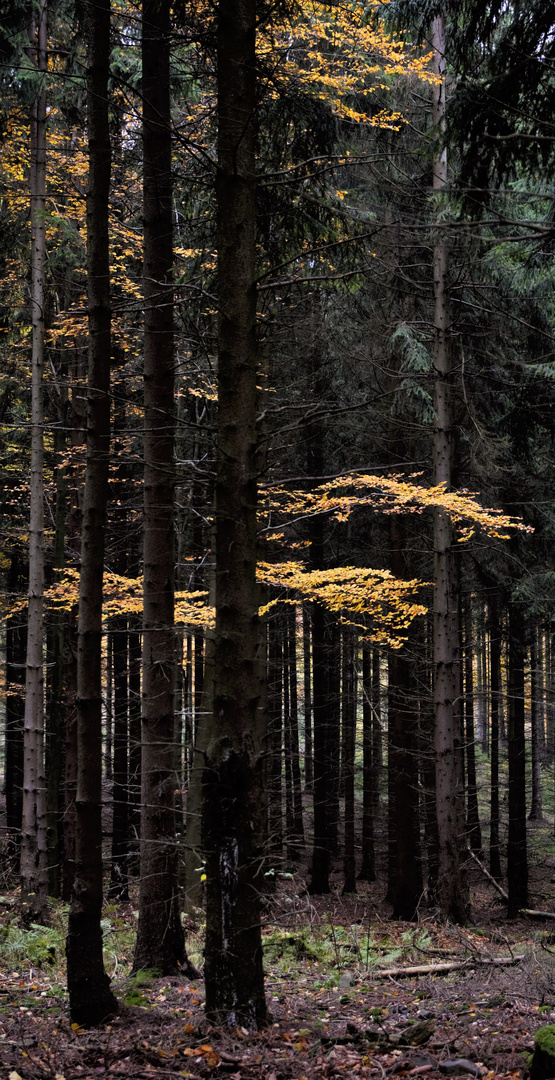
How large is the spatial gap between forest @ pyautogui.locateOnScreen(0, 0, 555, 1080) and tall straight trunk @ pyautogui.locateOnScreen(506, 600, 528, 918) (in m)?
0.08

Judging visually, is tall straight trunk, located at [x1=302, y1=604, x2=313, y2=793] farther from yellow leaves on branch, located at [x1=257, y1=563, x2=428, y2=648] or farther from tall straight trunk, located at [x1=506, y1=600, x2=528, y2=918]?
yellow leaves on branch, located at [x1=257, y1=563, x2=428, y2=648]

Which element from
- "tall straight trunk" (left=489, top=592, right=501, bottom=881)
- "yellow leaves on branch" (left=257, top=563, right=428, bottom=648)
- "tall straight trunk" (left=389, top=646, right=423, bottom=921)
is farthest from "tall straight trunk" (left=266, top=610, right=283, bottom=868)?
"tall straight trunk" (left=489, top=592, right=501, bottom=881)

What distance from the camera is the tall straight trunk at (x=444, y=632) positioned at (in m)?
11.8

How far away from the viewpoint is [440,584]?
40.9ft

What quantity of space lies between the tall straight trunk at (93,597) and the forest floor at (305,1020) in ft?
1.24

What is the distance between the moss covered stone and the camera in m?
3.74

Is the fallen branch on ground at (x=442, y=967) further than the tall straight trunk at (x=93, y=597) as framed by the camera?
Yes

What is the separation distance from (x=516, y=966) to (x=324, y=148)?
7925mm

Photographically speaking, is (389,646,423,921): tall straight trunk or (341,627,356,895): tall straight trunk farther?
(341,627,356,895): tall straight trunk

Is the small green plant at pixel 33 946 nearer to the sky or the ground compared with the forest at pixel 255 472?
nearer to the ground

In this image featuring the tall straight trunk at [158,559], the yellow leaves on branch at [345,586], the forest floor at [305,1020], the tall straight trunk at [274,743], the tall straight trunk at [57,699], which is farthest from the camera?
the tall straight trunk at [57,699]

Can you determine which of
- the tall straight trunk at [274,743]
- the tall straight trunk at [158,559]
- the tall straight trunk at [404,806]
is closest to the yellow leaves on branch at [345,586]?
the tall straight trunk at [274,743]

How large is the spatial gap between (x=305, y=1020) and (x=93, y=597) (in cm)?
335

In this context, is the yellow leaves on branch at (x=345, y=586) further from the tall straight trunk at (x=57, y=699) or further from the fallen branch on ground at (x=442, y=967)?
the fallen branch on ground at (x=442, y=967)
